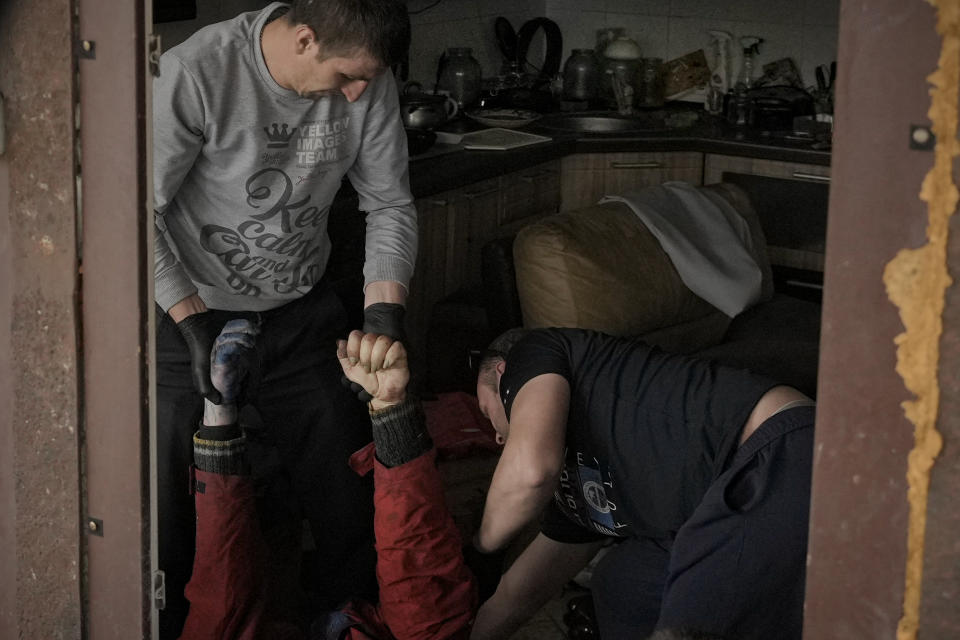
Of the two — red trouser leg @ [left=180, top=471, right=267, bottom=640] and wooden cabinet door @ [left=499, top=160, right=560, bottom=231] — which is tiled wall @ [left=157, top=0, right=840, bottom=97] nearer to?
wooden cabinet door @ [left=499, top=160, right=560, bottom=231]

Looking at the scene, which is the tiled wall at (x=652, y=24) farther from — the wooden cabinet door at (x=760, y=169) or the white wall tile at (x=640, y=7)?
the wooden cabinet door at (x=760, y=169)

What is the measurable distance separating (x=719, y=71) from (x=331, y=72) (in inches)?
137

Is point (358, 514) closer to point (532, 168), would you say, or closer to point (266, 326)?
point (266, 326)

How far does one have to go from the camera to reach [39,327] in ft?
6.07

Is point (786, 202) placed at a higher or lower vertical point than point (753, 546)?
higher

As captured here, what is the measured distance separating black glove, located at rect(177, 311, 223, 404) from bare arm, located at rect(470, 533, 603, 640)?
744 millimetres

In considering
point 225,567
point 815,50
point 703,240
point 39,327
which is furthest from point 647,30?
point 39,327

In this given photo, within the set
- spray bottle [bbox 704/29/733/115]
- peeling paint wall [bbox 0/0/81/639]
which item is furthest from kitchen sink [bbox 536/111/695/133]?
peeling paint wall [bbox 0/0/81/639]

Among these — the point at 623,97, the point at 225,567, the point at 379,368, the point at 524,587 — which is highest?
the point at 623,97

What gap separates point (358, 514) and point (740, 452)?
2.72 ft

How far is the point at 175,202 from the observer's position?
2443 mm

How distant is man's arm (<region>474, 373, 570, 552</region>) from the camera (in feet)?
7.55

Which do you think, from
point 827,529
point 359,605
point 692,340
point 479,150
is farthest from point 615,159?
point 827,529

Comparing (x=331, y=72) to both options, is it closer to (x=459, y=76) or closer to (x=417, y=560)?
(x=417, y=560)
